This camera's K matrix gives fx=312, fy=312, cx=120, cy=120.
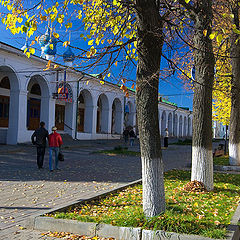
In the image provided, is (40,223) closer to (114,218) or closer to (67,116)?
(114,218)

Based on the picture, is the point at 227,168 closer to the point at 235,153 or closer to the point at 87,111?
the point at 235,153

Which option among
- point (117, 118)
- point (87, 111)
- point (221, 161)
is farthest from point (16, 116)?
point (117, 118)

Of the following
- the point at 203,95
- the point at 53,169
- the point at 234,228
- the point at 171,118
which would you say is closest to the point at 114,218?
the point at 234,228

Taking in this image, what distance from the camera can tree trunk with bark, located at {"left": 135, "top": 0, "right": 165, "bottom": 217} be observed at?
4.87m

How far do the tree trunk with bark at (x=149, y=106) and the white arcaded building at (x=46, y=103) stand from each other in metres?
4.99

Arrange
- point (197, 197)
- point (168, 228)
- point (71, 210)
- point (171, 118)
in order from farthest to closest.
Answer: point (171, 118) → point (197, 197) → point (71, 210) → point (168, 228)

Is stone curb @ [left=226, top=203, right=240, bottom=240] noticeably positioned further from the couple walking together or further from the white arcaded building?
the couple walking together

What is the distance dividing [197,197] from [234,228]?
2.18 m

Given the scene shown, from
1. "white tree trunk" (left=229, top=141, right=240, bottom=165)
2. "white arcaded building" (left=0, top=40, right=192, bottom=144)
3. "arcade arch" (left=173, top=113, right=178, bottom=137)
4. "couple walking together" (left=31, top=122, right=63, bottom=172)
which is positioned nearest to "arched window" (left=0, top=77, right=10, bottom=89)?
"white arcaded building" (left=0, top=40, right=192, bottom=144)

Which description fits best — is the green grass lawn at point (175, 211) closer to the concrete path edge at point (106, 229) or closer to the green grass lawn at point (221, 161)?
the concrete path edge at point (106, 229)

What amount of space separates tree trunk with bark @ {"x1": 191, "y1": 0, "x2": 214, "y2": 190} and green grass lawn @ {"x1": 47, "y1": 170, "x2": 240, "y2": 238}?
55 cm

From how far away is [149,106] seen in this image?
4.88 m

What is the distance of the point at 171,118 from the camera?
5466cm

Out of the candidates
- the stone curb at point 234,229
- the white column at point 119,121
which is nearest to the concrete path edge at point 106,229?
the stone curb at point 234,229
